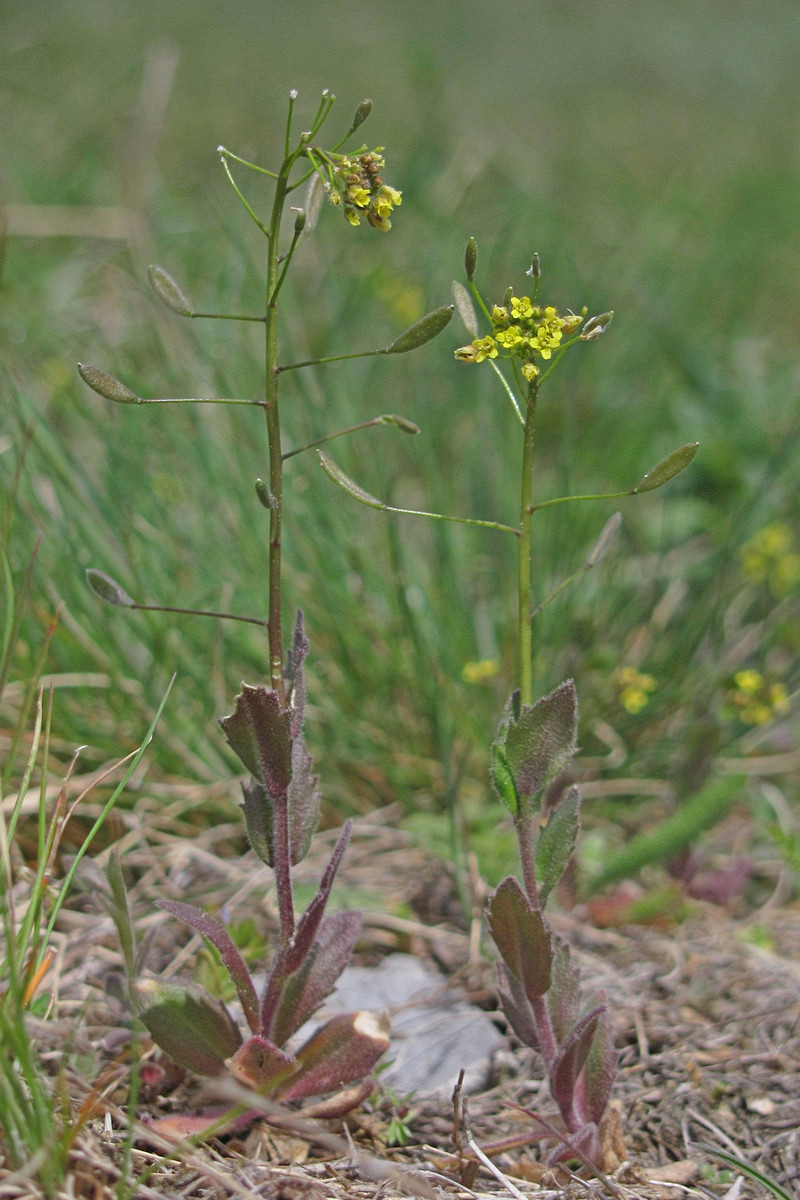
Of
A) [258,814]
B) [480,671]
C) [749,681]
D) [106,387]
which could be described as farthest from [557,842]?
[749,681]

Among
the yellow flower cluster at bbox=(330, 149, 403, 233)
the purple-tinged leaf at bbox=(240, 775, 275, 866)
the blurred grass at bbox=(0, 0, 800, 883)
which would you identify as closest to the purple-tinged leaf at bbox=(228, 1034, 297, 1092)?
the purple-tinged leaf at bbox=(240, 775, 275, 866)

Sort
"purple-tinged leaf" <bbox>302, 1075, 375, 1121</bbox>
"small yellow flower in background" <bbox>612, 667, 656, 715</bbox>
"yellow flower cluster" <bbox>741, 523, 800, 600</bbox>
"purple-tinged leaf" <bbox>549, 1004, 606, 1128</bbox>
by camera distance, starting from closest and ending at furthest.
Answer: "purple-tinged leaf" <bbox>549, 1004, 606, 1128</bbox> → "purple-tinged leaf" <bbox>302, 1075, 375, 1121</bbox> → "small yellow flower in background" <bbox>612, 667, 656, 715</bbox> → "yellow flower cluster" <bbox>741, 523, 800, 600</bbox>

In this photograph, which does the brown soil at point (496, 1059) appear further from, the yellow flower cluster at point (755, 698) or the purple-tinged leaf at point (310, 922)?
the yellow flower cluster at point (755, 698)

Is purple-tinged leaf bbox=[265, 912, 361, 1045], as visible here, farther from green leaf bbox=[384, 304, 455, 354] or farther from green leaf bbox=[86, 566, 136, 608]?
Answer: green leaf bbox=[384, 304, 455, 354]

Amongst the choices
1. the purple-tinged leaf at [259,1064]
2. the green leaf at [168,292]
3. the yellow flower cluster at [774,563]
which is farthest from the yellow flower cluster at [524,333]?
the yellow flower cluster at [774,563]

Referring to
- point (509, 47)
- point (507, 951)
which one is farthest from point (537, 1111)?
point (509, 47)
